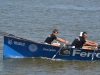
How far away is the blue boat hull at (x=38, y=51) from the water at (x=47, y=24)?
0.80ft

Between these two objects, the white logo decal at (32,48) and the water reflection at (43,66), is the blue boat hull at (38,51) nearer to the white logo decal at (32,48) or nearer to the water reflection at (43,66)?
the white logo decal at (32,48)

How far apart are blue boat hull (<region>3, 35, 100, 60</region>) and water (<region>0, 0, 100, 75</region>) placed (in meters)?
0.24

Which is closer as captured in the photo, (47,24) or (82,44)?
Result: (82,44)

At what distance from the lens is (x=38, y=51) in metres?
20.3

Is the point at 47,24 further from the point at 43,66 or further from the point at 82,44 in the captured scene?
the point at 43,66

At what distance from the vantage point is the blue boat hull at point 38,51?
20.0m

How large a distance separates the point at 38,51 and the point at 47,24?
38.7 ft

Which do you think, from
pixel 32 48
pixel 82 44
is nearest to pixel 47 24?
pixel 82 44

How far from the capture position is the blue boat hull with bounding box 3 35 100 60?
20016 millimetres

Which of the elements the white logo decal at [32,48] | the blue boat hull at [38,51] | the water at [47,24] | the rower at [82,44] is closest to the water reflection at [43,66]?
the water at [47,24]

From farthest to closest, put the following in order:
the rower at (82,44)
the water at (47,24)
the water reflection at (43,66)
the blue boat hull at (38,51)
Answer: the rower at (82,44)
the blue boat hull at (38,51)
the water at (47,24)
the water reflection at (43,66)

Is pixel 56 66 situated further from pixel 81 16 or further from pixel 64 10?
pixel 64 10

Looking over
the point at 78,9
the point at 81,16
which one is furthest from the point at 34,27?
the point at 78,9

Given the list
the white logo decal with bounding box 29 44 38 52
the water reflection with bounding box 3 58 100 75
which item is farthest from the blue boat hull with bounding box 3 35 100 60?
the water reflection with bounding box 3 58 100 75
